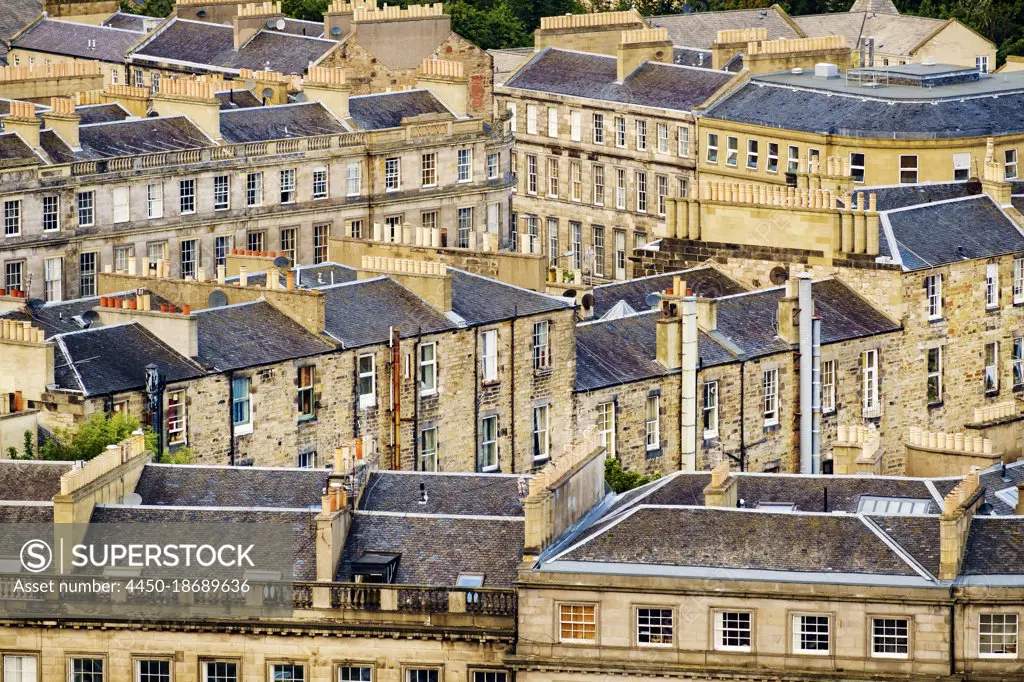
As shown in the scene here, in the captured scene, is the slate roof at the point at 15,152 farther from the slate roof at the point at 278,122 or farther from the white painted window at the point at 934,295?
the white painted window at the point at 934,295

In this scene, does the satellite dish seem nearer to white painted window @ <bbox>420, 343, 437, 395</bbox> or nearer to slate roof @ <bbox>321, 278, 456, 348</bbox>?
slate roof @ <bbox>321, 278, 456, 348</bbox>

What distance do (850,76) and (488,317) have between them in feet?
181

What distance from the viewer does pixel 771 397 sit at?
126312 millimetres

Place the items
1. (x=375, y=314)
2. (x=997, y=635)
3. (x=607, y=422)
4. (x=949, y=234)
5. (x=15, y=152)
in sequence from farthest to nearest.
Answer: (x=15, y=152), (x=949, y=234), (x=607, y=422), (x=375, y=314), (x=997, y=635)

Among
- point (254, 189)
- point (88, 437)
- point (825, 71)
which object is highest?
point (88, 437)

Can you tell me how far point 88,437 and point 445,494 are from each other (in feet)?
40.6

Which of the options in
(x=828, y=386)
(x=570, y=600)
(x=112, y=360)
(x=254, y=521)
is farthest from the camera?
(x=828, y=386)

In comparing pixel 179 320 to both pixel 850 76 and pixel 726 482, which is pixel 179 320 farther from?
pixel 850 76

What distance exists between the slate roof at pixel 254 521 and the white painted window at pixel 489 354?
2688cm

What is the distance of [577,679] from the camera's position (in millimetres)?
89125

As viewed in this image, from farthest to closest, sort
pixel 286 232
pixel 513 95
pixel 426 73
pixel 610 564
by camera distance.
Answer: pixel 513 95 < pixel 426 73 < pixel 286 232 < pixel 610 564

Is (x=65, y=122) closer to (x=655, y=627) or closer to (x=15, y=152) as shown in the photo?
(x=15, y=152)

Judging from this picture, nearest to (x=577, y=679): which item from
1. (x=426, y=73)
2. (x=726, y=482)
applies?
(x=726, y=482)

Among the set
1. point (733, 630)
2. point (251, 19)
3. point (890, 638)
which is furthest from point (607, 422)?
point (251, 19)
